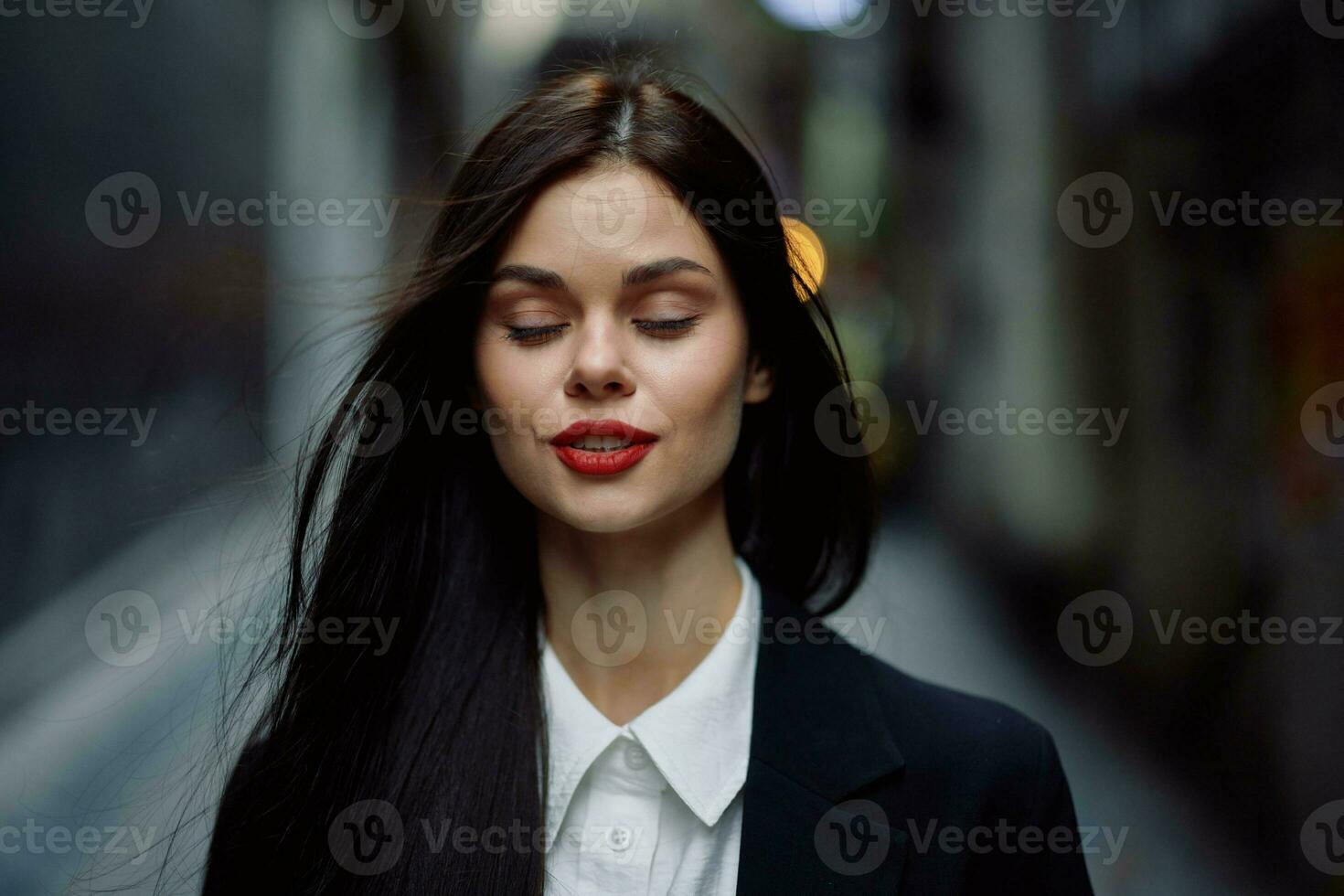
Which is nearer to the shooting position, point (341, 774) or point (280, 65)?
point (341, 774)

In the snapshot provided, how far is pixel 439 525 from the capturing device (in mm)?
→ 2061

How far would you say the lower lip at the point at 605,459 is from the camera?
68.9 inches

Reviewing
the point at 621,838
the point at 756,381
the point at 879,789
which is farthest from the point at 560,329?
the point at 879,789

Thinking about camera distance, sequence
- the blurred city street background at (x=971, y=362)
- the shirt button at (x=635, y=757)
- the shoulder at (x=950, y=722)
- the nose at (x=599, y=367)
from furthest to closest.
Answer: the blurred city street background at (x=971, y=362)
the shoulder at (x=950, y=722)
the shirt button at (x=635, y=757)
the nose at (x=599, y=367)

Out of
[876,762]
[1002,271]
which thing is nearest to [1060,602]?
[1002,271]

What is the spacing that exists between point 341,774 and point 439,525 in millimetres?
488

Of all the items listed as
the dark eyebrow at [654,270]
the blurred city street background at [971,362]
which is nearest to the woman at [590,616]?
the dark eyebrow at [654,270]

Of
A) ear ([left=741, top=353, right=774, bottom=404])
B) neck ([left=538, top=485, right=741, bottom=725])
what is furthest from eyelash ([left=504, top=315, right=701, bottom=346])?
Answer: neck ([left=538, top=485, right=741, bottom=725])

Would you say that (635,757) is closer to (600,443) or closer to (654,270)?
(600,443)

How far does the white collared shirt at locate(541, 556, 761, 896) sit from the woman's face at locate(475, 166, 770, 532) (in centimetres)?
35

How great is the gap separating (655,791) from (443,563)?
1.99 ft

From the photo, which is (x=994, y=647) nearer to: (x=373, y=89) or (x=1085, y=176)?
(x=1085, y=176)

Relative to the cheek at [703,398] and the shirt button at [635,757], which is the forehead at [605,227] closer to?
the cheek at [703,398]

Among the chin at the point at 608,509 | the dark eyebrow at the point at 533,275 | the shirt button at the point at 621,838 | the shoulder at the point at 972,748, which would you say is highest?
the dark eyebrow at the point at 533,275
